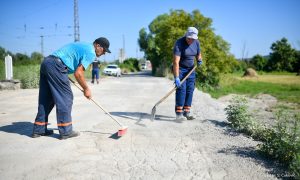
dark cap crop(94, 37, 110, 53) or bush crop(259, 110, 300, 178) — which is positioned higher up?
dark cap crop(94, 37, 110, 53)

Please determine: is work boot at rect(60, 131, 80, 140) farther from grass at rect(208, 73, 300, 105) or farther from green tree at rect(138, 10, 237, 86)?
green tree at rect(138, 10, 237, 86)

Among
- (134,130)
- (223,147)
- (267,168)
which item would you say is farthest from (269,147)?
(134,130)

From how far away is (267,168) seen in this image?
404 centimetres

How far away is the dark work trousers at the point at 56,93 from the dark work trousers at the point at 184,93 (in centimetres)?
249

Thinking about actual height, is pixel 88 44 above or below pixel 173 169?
above

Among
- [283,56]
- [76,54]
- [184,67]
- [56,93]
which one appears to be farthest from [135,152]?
[283,56]

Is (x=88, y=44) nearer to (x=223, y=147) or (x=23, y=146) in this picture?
(x=23, y=146)

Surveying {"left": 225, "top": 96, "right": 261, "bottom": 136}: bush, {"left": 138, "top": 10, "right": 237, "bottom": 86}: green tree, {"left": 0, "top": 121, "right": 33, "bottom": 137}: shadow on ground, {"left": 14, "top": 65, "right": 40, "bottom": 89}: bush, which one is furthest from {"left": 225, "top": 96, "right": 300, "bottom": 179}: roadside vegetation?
{"left": 138, "top": 10, "right": 237, "bottom": 86}: green tree

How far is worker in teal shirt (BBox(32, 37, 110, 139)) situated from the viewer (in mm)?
5160

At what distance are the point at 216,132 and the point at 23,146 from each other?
333 cm

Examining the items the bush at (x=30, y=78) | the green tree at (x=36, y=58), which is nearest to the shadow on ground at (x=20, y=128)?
the bush at (x=30, y=78)

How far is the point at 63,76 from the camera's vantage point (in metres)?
5.21

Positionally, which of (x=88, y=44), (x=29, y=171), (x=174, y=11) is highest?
(x=174, y=11)

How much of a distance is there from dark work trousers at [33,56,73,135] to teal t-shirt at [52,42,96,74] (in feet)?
0.31
